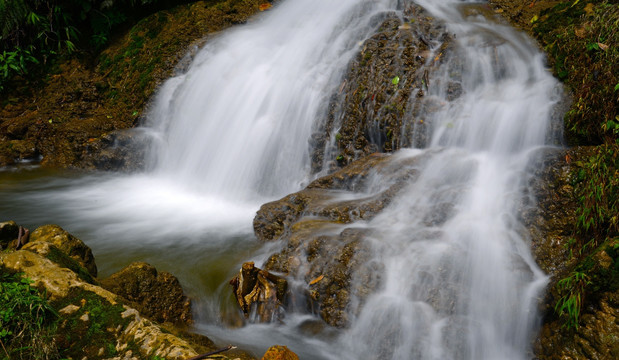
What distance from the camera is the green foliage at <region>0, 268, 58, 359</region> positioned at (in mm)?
2076

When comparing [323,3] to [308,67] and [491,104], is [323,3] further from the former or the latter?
[491,104]

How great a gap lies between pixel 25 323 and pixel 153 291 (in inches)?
60.0

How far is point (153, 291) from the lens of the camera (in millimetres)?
3648

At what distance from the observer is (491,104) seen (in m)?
5.71

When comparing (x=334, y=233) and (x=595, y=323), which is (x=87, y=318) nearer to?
(x=334, y=233)

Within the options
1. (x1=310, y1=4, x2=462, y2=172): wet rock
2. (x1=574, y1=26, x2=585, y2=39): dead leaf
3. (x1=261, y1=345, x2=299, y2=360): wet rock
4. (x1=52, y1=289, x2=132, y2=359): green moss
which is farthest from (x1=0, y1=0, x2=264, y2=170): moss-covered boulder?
(x1=574, y1=26, x2=585, y2=39): dead leaf

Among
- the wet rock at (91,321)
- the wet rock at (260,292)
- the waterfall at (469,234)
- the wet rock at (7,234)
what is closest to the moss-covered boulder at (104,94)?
the wet rock at (7,234)

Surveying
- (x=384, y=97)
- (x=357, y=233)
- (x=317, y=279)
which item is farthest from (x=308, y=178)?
(x=317, y=279)

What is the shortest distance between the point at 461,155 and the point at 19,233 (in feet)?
15.3

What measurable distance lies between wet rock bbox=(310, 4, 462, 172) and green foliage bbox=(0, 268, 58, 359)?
4536 millimetres

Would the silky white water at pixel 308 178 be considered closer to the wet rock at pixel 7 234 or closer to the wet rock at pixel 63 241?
the wet rock at pixel 63 241

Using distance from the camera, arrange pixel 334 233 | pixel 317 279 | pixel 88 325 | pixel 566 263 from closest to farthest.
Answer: pixel 88 325 → pixel 566 263 → pixel 317 279 → pixel 334 233

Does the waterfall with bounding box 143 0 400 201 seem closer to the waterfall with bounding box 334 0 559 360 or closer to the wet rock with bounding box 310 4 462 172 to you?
the wet rock with bounding box 310 4 462 172

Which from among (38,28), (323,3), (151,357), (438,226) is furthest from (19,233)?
(38,28)
